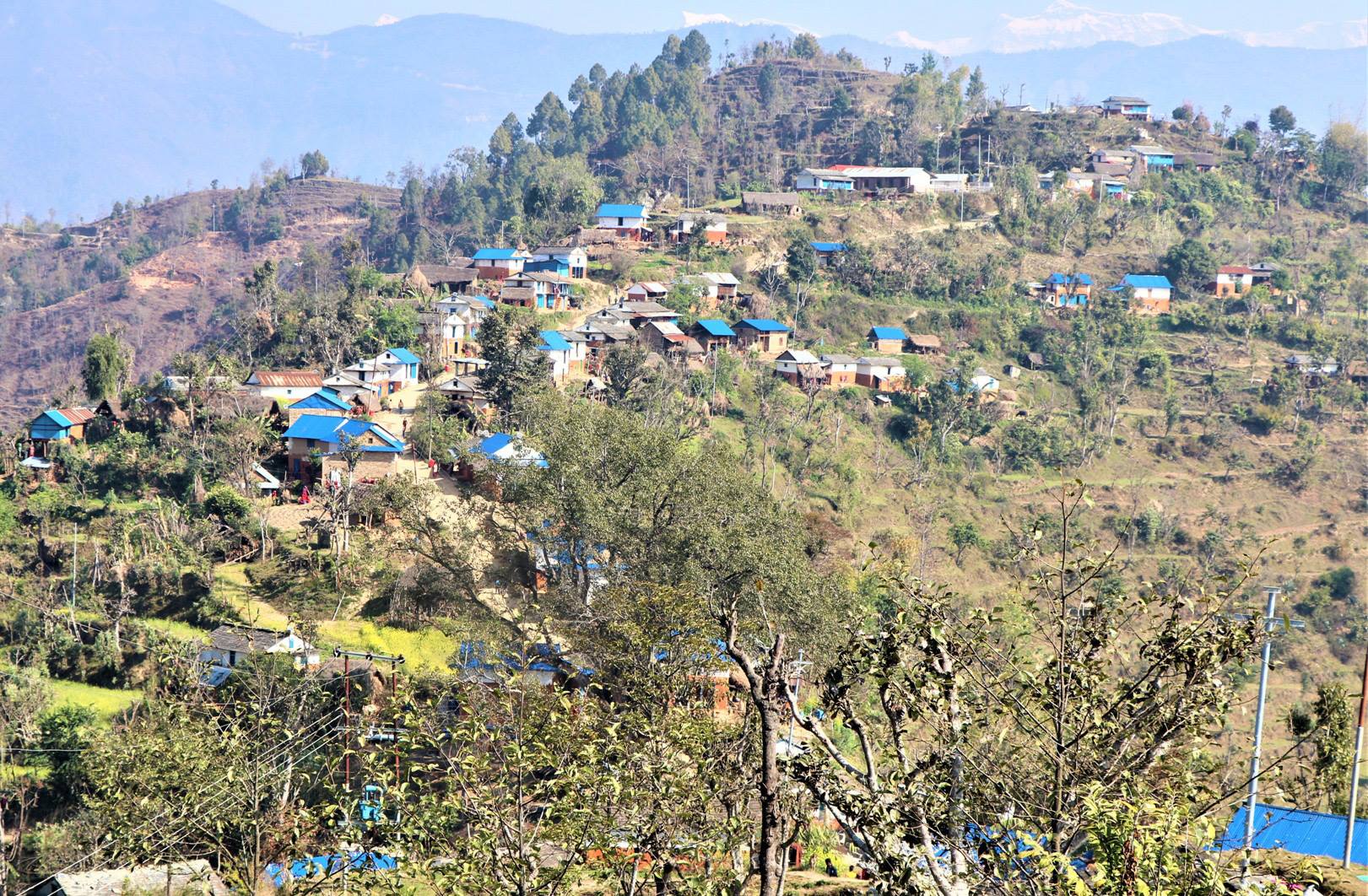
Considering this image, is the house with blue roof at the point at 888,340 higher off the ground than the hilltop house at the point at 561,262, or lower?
lower

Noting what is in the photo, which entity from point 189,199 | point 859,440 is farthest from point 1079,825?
point 189,199

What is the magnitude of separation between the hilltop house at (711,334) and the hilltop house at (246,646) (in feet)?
75.0

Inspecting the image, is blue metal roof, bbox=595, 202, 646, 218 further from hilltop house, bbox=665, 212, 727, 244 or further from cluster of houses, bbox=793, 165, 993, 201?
cluster of houses, bbox=793, 165, 993, 201

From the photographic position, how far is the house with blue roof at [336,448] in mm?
28266

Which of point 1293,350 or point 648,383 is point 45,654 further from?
point 1293,350

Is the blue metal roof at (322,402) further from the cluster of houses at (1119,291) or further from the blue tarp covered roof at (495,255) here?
the cluster of houses at (1119,291)

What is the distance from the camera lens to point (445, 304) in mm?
40531

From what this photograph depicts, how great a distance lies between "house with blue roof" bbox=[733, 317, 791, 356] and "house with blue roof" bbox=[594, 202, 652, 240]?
35.3 feet

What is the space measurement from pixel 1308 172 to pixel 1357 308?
58.4ft

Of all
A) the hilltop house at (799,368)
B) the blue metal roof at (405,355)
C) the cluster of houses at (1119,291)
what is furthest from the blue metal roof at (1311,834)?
the cluster of houses at (1119,291)

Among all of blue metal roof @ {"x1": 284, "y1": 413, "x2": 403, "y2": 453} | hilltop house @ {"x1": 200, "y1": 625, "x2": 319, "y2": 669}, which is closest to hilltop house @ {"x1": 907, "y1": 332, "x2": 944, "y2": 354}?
blue metal roof @ {"x1": 284, "y1": 413, "x2": 403, "y2": 453}

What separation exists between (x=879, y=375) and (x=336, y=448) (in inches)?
817

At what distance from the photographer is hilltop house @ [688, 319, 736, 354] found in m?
42.9

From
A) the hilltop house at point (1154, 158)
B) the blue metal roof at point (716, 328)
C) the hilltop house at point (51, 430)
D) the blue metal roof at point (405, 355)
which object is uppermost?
the hilltop house at point (1154, 158)
